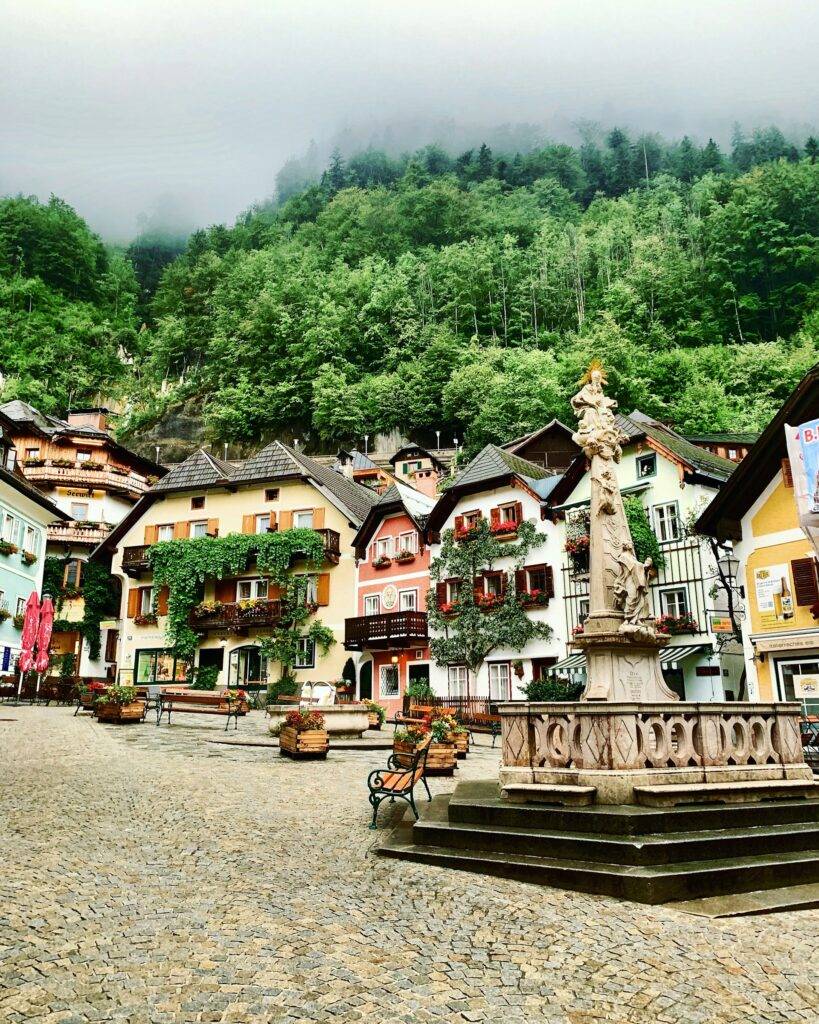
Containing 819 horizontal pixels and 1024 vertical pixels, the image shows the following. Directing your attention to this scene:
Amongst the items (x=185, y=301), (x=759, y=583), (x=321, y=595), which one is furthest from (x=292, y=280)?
(x=759, y=583)

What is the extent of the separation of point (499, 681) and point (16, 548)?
73.7 feet

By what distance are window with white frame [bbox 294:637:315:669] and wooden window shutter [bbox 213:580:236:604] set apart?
16.0 ft

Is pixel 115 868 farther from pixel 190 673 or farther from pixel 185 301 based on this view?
pixel 185 301

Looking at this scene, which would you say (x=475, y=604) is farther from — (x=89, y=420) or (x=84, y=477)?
(x=89, y=420)

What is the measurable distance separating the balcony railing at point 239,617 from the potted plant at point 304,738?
22.2m

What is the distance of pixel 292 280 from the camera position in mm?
78500

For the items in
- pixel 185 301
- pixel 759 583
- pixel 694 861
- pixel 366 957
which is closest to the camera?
pixel 366 957

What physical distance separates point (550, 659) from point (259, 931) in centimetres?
2686

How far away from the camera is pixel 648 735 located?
8.68 m

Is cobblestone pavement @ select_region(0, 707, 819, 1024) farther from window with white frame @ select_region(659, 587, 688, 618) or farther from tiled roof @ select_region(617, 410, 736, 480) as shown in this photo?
tiled roof @ select_region(617, 410, 736, 480)

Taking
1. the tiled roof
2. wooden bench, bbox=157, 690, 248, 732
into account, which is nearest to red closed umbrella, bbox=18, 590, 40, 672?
wooden bench, bbox=157, 690, 248, 732

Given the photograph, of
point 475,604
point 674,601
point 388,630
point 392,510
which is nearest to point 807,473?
point 674,601

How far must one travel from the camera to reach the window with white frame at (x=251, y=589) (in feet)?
137

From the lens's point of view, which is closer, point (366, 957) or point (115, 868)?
point (366, 957)
